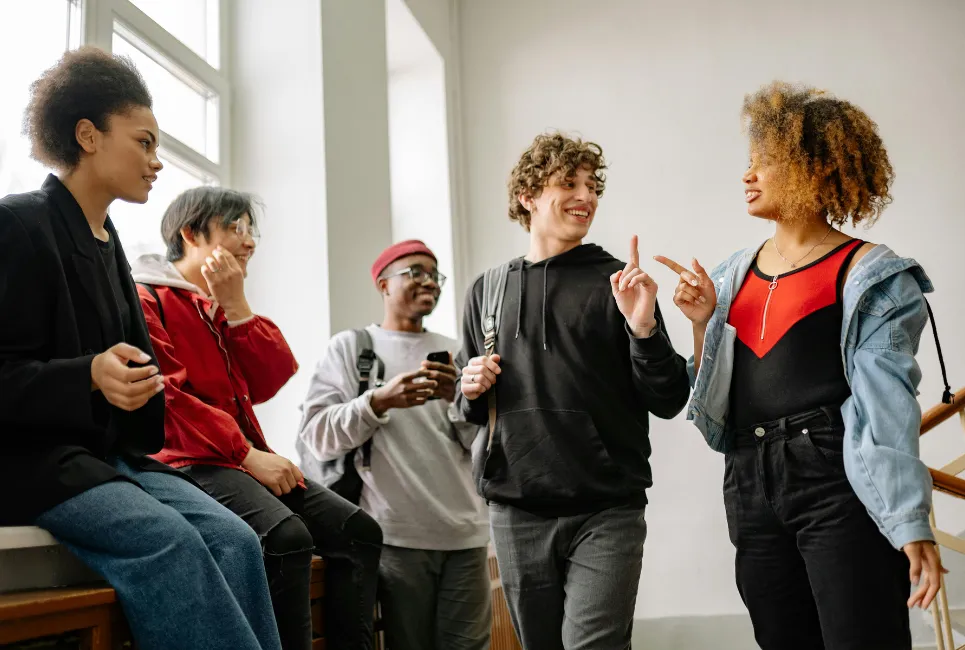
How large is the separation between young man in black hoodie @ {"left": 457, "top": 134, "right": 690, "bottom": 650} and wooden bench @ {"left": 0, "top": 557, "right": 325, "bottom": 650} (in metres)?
0.84

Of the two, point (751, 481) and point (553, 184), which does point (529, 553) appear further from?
point (553, 184)

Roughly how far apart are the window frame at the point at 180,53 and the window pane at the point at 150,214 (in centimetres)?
4

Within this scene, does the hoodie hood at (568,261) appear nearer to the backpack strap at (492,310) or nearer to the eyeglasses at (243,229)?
the backpack strap at (492,310)

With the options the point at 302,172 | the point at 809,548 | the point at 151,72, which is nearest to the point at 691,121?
the point at 302,172

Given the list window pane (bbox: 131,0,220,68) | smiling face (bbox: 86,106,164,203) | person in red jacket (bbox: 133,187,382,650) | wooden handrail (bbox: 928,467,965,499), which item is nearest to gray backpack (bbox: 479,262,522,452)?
person in red jacket (bbox: 133,187,382,650)

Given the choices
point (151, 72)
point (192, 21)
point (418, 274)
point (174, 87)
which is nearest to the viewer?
point (418, 274)

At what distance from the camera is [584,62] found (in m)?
5.33

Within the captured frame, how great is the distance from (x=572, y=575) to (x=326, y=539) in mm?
688

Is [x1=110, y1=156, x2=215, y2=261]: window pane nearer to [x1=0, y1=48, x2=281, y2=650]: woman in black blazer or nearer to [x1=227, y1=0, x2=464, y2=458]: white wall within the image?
[x1=227, y1=0, x2=464, y2=458]: white wall

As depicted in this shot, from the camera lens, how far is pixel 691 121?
16.8 feet

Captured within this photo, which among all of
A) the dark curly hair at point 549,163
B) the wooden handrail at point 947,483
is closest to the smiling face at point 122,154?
the dark curly hair at point 549,163

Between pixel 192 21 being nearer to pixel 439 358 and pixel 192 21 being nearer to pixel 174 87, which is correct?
pixel 174 87

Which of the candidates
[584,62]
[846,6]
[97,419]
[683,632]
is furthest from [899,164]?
[97,419]

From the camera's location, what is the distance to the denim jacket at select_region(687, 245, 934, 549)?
151cm
